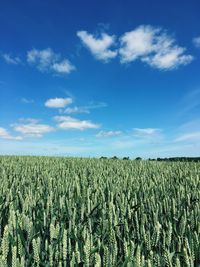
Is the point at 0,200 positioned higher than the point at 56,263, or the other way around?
the point at 0,200

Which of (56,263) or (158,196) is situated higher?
(158,196)

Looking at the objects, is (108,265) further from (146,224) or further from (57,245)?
(146,224)

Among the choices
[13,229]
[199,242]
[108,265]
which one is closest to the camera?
[108,265]

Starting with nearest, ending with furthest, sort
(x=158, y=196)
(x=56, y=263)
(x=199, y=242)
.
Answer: (x=56, y=263), (x=199, y=242), (x=158, y=196)

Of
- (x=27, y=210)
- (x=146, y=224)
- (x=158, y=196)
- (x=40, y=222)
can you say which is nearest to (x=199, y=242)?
(x=146, y=224)

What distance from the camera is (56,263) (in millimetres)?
2531

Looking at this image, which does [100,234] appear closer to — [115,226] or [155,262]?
[115,226]

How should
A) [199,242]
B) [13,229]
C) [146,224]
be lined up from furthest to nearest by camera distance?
[146,224]
[13,229]
[199,242]

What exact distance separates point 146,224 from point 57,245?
131 cm

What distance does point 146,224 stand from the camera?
3699 mm

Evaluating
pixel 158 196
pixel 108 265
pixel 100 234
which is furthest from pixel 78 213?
pixel 108 265

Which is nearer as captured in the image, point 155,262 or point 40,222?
point 155,262

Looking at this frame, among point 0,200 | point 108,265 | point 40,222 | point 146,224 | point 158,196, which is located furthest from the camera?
point 158,196

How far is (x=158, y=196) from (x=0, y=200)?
6.59ft
